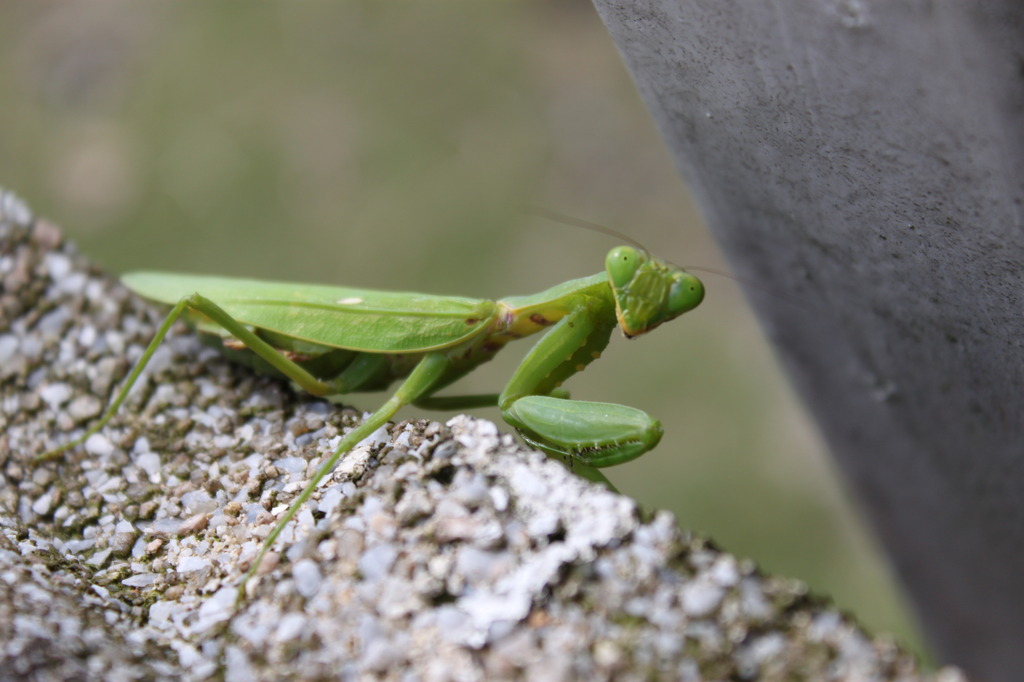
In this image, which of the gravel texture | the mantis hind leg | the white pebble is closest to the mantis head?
the gravel texture

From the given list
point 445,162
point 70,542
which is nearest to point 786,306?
point 70,542

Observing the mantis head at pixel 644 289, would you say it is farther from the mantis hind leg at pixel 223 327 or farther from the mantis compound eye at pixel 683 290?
the mantis hind leg at pixel 223 327

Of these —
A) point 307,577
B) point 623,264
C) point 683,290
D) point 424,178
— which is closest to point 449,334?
point 623,264

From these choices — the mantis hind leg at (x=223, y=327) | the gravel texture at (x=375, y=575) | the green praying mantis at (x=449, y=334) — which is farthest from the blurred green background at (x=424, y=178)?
the gravel texture at (x=375, y=575)

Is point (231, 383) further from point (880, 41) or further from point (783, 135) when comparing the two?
point (880, 41)

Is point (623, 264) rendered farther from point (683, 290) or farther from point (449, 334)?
point (449, 334)

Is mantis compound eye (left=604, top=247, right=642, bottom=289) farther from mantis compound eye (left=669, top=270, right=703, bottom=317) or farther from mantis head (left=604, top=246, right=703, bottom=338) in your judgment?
mantis compound eye (left=669, top=270, right=703, bottom=317)
